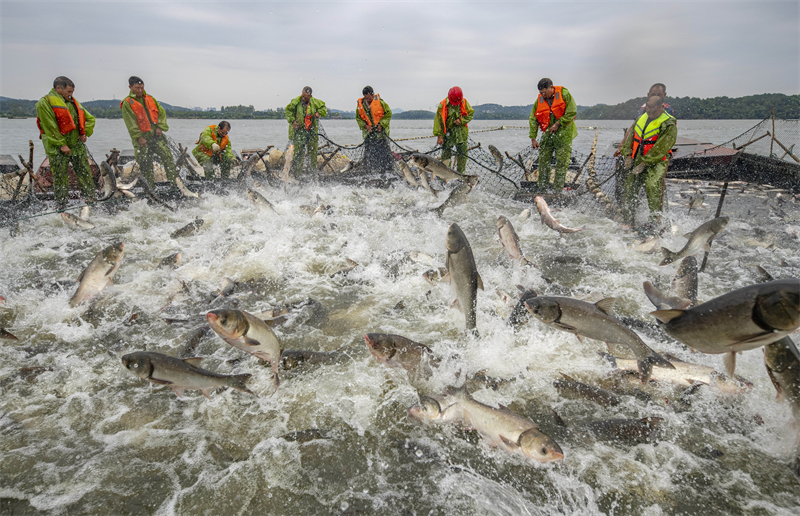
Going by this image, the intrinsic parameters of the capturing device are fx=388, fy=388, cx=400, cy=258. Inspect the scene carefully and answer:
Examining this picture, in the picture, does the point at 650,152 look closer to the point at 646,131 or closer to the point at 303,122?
the point at 646,131

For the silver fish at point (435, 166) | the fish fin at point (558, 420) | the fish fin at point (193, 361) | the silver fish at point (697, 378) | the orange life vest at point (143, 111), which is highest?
the orange life vest at point (143, 111)

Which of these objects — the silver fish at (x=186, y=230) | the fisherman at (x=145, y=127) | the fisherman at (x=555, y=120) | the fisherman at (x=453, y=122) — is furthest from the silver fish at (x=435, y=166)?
the fisherman at (x=145, y=127)

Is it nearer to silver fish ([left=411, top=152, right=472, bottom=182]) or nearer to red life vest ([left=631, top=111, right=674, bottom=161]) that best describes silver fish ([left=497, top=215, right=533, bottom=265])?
silver fish ([left=411, top=152, right=472, bottom=182])

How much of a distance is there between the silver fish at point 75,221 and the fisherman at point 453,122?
8.43 metres

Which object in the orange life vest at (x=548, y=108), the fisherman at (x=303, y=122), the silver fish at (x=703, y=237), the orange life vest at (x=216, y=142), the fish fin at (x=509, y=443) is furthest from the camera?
the fisherman at (x=303, y=122)

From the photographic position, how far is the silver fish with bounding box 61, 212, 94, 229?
784cm

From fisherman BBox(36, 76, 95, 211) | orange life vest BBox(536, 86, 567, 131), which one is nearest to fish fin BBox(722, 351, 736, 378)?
orange life vest BBox(536, 86, 567, 131)

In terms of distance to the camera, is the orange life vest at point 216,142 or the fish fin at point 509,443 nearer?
the fish fin at point 509,443

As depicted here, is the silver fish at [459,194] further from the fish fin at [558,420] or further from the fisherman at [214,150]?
the fisherman at [214,150]

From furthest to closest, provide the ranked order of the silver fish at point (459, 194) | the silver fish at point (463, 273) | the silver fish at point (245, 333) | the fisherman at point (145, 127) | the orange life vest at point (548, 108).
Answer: the fisherman at point (145, 127), the orange life vest at point (548, 108), the silver fish at point (459, 194), the silver fish at point (463, 273), the silver fish at point (245, 333)

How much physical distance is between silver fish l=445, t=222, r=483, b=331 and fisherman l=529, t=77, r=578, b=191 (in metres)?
6.63

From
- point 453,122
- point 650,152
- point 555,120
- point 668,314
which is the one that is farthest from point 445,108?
point 668,314

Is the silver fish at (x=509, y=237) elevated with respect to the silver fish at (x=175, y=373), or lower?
elevated

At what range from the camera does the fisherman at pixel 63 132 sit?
784 cm
